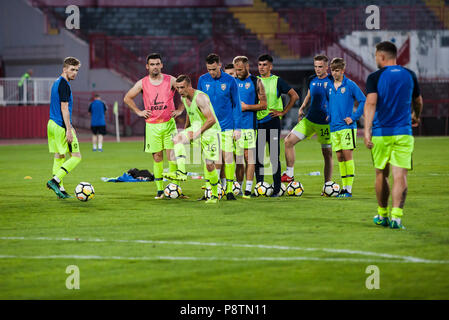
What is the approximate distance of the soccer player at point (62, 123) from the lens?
11.8 meters

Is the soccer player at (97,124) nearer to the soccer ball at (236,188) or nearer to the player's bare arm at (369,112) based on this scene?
the soccer ball at (236,188)

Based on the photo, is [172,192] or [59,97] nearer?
[59,97]

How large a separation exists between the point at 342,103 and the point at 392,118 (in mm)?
3507

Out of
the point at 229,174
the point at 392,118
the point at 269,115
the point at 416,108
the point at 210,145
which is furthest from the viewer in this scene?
the point at 269,115

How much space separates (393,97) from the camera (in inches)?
334

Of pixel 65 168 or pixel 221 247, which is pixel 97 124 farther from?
pixel 221 247

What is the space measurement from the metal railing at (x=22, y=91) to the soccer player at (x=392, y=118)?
30.2 m

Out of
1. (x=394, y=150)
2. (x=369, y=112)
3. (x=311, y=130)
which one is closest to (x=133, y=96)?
(x=311, y=130)

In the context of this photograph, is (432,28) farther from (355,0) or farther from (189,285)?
(189,285)

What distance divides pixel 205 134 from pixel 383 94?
11.6 feet

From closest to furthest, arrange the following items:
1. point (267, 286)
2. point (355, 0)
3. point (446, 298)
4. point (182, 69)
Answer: point (446, 298)
point (267, 286)
point (182, 69)
point (355, 0)

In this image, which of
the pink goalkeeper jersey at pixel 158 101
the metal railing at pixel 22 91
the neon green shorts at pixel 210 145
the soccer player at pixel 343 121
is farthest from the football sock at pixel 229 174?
the metal railing at pixel 22 91

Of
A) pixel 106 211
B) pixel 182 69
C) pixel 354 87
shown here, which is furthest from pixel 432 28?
pixel 106 211

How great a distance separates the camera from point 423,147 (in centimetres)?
2597
